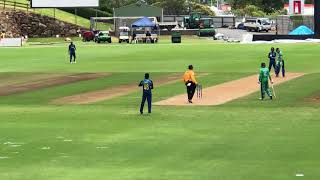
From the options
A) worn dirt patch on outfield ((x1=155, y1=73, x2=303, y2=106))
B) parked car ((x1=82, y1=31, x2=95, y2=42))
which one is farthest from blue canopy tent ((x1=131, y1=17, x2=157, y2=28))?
worn dirt patch on outfield ((x1=155, y1=73, x2=303, y2=106))

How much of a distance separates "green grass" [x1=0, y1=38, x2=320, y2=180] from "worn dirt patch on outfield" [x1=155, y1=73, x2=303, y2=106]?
944 millimetres

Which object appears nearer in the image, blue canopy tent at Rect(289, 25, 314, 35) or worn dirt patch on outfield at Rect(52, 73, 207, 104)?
worn dirt patch on outfield at Rect(52, 73, 207, 104)

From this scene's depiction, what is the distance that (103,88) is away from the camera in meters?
41.8

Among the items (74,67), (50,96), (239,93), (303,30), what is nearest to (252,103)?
(239,93)

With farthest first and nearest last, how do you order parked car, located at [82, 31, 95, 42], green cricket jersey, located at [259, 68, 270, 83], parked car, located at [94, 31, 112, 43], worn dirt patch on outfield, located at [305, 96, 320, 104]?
parked car, located at [82, 31, 95, 42]
parked car, located at [94, 31, 112, 43]
green cricket jersey, located at [259, 68, 270, 83]
worn dirt patch on outfield, located at [305, 96, 320, 104]

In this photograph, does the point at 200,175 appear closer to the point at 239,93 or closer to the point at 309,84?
the point at 239,93

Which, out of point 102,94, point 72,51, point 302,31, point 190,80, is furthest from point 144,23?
point 190,80

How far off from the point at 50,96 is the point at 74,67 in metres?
19.3

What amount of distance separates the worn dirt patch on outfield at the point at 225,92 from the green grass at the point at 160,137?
94cm

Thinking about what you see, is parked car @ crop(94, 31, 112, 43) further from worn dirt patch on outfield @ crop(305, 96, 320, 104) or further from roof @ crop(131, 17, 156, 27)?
worn dirt patch on outfield @ crop(305, 96, 320, 104)

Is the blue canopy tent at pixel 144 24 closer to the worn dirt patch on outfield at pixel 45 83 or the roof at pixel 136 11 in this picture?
the roof at pixel 136 11

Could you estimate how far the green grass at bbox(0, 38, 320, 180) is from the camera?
17.1 m

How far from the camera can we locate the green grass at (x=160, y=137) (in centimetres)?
1711

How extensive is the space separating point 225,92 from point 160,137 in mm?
16127
